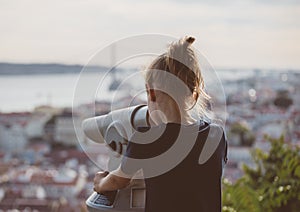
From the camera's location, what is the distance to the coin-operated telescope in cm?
120

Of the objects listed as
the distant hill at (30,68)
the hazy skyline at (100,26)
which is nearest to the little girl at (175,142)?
the hazy skyline at (100,26)

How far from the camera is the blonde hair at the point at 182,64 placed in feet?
3.87

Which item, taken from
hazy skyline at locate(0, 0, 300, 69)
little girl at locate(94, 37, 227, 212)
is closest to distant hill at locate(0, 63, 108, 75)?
hazy skyline at locate(0, 0, 300, 69)

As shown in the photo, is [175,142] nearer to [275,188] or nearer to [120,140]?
[120,140]

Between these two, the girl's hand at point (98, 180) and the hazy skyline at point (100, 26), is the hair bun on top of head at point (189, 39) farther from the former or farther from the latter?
the hazy skyline at point (100, 26)

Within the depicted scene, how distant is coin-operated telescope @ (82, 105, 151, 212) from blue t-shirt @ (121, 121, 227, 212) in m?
0.03

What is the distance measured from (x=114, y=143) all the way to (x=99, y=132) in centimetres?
5

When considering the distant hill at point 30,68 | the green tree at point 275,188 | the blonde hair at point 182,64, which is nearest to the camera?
the blonde hair at point 182,64

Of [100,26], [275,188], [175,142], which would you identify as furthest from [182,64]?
[275,188]

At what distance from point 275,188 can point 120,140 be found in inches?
52.2

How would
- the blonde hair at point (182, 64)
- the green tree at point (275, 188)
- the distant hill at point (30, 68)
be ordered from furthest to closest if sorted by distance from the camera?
the green tree at point (275, 188) → the distant hill at point (30, 68) → the blonde hair at point (182, 64)

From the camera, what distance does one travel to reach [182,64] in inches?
46.7

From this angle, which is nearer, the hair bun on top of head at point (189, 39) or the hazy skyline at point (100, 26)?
the hair bun on top of head at point (189, 39)

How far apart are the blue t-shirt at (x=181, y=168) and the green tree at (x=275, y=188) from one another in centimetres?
103
